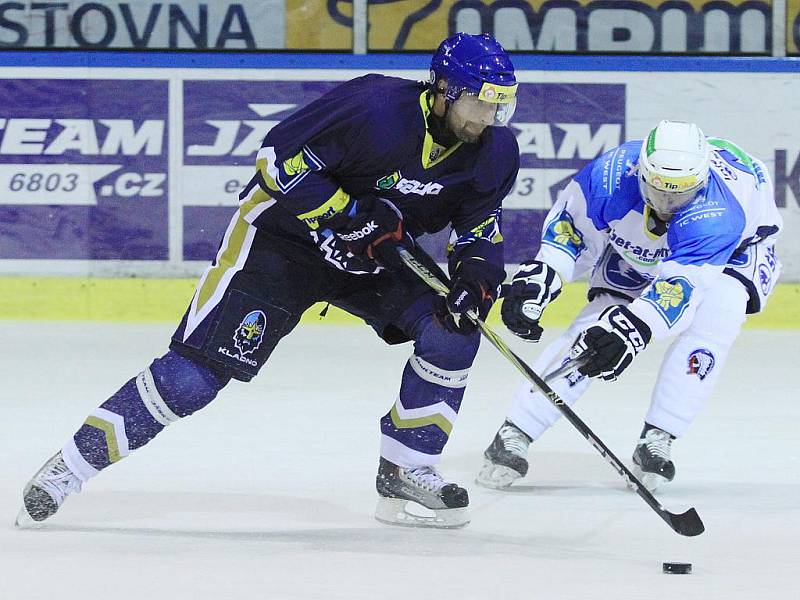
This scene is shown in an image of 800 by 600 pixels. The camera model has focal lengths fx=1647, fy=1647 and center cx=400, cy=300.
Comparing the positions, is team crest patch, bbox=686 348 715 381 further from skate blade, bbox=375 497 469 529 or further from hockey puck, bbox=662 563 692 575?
hockey puck, bbox=662 563 692 575

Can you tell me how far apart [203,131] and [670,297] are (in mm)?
3600

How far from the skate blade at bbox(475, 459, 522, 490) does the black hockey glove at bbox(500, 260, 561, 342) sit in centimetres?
35

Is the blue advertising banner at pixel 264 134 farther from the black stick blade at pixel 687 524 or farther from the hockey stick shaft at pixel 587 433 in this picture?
the black stick blade at pixel 687 524

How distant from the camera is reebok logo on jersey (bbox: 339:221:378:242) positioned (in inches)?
130

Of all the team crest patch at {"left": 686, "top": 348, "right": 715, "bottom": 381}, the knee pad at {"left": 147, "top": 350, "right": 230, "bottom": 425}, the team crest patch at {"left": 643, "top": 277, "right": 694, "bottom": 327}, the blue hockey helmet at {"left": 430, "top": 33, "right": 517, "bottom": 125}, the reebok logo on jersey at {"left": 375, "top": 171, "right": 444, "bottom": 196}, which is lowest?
the team crest patch at {"left": 686, "top": 348, "right": 715, "bottom": 381}

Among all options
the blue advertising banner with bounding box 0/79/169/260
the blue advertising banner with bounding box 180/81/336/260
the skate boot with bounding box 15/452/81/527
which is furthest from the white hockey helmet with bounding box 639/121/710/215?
the blue advertising banner with bounding box 0/79/169/260

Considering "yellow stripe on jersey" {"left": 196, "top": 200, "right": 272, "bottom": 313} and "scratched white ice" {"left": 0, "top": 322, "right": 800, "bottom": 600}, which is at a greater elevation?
"yellow stripe on jersey" {"left": 196, "top": 200, "right": 272, "bottom": 313}

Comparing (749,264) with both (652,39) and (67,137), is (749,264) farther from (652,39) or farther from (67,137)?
(67,137)

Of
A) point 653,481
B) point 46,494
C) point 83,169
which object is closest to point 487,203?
point 653,481

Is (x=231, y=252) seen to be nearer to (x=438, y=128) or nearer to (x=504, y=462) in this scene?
(x=438, y=128)

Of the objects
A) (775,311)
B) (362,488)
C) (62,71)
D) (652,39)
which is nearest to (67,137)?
(62,71)

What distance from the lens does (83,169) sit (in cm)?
675

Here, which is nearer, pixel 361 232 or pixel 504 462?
pixel 361 232

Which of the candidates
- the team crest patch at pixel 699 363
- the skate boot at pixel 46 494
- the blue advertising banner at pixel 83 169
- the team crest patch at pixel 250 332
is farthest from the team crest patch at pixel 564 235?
the blue advertising banner at pixel 83 169
